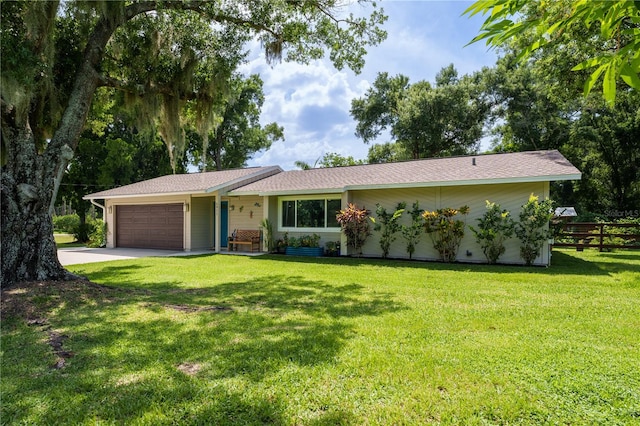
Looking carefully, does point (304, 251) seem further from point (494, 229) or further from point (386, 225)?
point (494, 229)

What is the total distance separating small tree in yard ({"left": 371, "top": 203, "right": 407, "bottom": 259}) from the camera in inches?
440

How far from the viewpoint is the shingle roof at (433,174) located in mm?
9680

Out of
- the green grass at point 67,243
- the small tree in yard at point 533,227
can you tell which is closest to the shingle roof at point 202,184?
the green grass at point 67,243

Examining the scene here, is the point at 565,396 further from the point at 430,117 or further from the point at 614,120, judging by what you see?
the point at 614,120

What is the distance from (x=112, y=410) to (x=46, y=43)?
20.9 feet

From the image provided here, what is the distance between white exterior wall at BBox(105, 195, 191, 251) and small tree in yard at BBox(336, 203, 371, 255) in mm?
6747

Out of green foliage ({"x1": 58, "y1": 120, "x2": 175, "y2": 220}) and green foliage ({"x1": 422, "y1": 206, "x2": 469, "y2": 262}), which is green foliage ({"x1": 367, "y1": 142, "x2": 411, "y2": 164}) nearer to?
green foliage ({"x1": 422, "y1": 206, "x2": 469, "y2": 262})

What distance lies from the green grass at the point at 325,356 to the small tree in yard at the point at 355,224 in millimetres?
5045

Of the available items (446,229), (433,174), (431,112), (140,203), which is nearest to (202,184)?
(140,203)

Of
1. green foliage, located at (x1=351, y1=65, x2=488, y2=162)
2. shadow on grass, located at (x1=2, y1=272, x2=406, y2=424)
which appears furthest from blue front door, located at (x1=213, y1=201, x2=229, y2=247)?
green foliage, located at (x1=351, y1=65, x2=488, y2=162)

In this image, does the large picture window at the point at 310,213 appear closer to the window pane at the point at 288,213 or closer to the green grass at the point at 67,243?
the window pane at the point at 288,213

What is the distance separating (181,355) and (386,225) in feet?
28.6

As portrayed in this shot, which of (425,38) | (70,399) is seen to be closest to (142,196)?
(425,38)

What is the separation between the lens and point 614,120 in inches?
893
